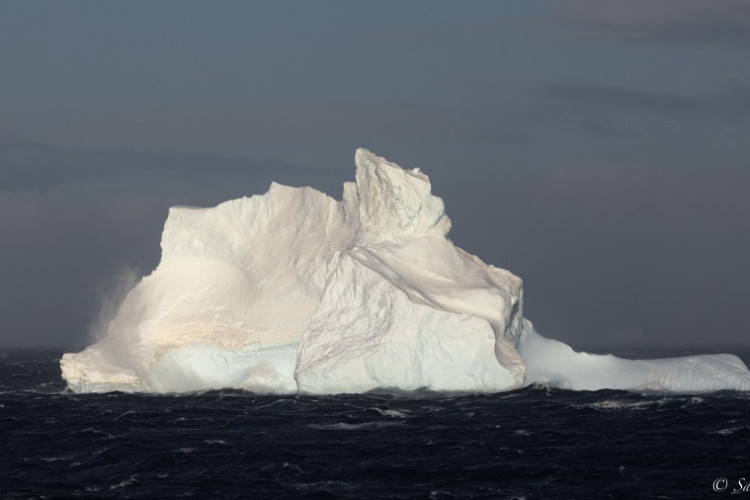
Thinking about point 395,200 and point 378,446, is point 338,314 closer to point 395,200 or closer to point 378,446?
point 395,200

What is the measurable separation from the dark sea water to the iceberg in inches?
43.7

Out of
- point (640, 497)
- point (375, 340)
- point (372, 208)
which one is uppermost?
point (372, 208)

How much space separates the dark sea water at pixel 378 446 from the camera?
31.0 m

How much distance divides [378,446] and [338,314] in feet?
34.9

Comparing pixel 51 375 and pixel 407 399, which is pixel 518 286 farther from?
pixel 51 375

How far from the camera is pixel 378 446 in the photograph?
35.9 meters

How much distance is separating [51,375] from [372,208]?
22114mm

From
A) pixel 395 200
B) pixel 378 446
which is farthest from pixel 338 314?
pixel 378 446

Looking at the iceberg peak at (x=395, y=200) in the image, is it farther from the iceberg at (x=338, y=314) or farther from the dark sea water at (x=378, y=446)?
the dark sea water at (x=378, y=446)

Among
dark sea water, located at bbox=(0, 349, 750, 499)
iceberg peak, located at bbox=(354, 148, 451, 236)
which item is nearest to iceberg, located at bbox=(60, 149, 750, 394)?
iceberg peak, located at bbox=(354, 148, 451, 236)

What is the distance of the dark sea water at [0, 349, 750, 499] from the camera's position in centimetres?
3097

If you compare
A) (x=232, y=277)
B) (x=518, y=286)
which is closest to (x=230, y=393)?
(x=232, y=277)

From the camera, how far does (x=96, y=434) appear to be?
1512 inches

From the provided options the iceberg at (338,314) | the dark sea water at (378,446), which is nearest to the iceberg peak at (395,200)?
the iceberg at (338,314)
